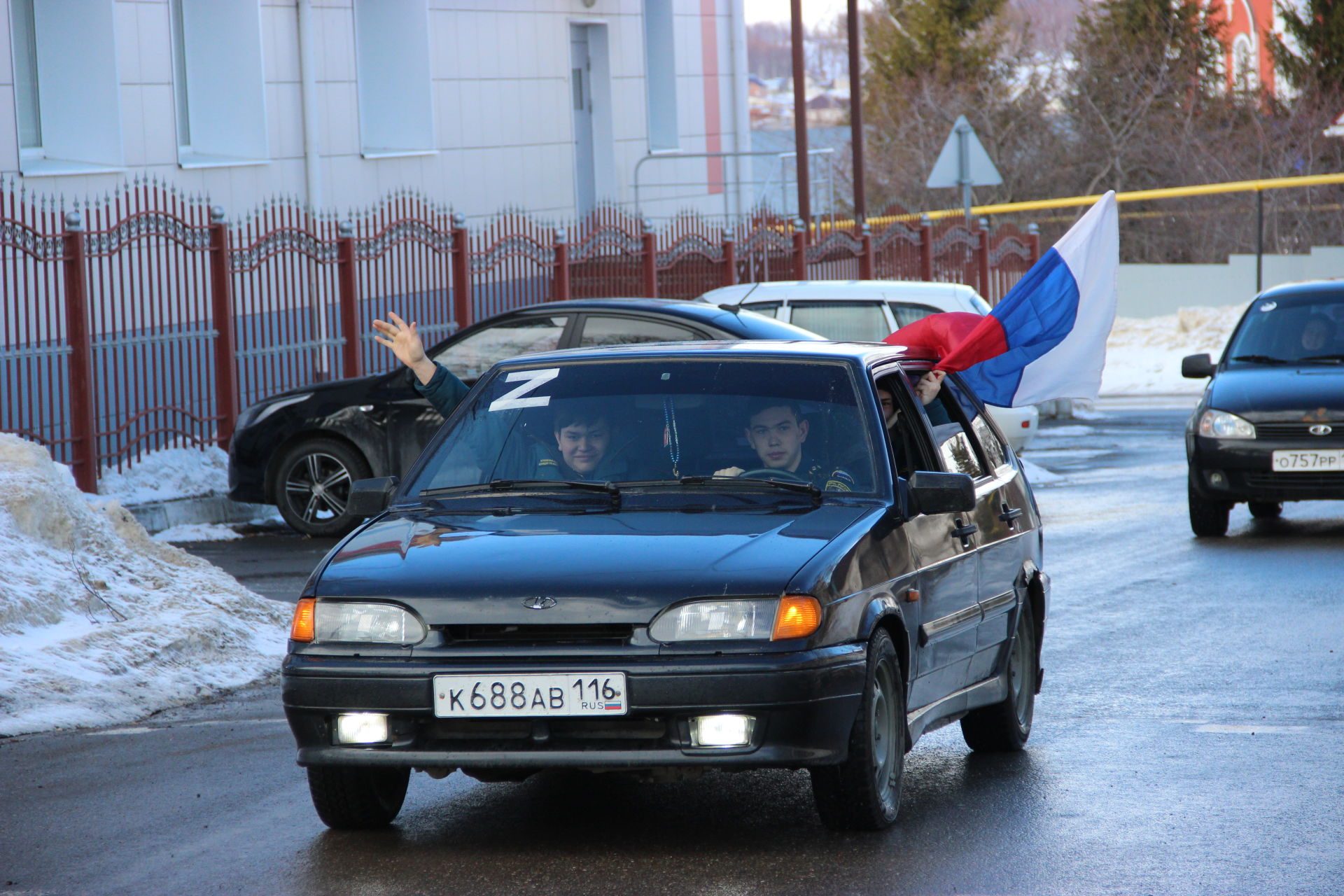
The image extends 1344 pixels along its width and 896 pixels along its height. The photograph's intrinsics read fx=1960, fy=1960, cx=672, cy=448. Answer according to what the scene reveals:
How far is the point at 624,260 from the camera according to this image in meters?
20.8

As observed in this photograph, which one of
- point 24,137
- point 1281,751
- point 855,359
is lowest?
point 1281,751

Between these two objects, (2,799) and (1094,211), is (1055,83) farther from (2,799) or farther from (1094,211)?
(2,799)

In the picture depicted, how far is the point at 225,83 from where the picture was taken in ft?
69.4

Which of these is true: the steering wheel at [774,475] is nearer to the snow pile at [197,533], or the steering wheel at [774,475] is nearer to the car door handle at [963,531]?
the car door handle at [963,531]

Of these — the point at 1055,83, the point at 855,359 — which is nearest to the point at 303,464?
the point at 855,359

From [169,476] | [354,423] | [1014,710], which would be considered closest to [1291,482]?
[354,423]

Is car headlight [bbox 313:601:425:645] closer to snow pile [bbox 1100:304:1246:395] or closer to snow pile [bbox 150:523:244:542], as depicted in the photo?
snow pile [bbox 150:523:244:542]

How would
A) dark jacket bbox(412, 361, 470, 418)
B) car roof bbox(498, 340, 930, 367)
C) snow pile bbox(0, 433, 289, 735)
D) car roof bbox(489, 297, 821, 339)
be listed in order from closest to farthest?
car roof bbox(498, 340, 930, 367)
dark jacket bbox(412, 361, 470, 418)
snow pile bbox(0, 433, 289, 735)
car roof bbox(489, 297, 821, 339)

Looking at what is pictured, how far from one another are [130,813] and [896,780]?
2.43 m

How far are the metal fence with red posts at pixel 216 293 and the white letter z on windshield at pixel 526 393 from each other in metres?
7.94

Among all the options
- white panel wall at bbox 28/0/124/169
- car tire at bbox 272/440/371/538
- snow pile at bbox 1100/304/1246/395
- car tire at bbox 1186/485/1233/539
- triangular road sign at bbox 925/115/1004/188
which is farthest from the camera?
snow pile at bbox 1100/304/1246/395

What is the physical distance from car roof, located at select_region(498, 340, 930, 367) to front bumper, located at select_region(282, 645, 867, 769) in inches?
54.1

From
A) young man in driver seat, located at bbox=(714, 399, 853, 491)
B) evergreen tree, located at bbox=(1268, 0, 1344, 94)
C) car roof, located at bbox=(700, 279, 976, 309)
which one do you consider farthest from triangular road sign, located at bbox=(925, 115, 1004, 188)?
evergreen tree, located at bbox=(1268, 0, 1344, 94)

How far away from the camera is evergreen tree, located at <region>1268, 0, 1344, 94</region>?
4547 cm
